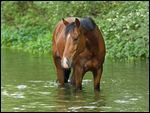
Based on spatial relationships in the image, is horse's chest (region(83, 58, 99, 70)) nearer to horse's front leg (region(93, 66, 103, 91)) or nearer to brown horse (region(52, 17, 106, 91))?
brown horse (region(52, 17, 106, 91))

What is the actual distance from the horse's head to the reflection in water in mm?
758

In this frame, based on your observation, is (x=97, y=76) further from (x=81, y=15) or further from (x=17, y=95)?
(x=81, y=15)

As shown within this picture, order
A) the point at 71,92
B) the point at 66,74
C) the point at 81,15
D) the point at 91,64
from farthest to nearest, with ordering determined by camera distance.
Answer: the point at 81,15 → the point at 66,74 → the point at 71,92 → the point at 91,64

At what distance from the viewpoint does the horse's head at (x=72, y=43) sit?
32.9 feet

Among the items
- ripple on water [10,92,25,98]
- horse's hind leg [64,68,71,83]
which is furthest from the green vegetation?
ripple on water [10,92,25,98]

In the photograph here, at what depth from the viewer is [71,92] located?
11172 mm

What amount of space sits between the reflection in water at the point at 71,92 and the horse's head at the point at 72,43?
2.49ft

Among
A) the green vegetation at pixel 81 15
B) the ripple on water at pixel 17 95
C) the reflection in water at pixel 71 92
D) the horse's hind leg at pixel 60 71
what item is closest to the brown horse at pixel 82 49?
the reflection in water at pixel 71 92

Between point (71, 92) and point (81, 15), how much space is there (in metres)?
14.0

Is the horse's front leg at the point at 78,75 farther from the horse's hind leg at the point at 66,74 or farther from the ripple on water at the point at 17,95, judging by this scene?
the horse's hind leg at the point at 66,74

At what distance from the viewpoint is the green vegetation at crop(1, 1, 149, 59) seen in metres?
19.0

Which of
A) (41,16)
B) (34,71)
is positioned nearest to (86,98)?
(34,71)

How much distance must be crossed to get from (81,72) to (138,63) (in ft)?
22.3

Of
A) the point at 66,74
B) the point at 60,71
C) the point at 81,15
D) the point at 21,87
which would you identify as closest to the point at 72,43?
the point at 21,87
